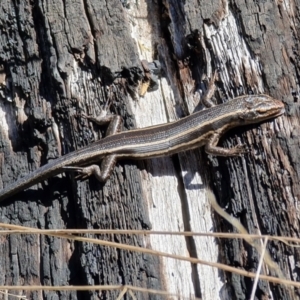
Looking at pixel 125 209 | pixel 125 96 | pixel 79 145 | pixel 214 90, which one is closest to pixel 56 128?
pixel 79 145

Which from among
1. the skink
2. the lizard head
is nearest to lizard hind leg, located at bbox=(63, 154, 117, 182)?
the skink

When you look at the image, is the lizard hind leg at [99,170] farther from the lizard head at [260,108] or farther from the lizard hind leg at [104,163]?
the lizard head at [260,108]

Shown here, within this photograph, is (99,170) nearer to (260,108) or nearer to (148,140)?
(148,140)

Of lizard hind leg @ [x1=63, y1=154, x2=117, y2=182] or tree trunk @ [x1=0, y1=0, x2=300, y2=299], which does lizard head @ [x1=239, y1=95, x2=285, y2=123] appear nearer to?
tree trunk @ [x1=0, y1=0, x2=300, y2=299]

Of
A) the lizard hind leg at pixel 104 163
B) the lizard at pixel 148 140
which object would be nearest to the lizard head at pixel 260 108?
the lizard at pixel 148 140

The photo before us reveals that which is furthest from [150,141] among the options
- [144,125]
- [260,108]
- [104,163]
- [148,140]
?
[260,108]

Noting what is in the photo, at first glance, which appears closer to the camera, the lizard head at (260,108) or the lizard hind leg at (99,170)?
the lizard head at (260,108)

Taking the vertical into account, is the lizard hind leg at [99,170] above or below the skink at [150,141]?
below

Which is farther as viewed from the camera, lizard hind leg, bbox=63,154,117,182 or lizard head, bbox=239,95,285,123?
lizard hind leg, bbox=63,154,117,182

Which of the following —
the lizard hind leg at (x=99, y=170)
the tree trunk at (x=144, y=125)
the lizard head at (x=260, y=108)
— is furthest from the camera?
the lizard hind leg at (x=99, y=170)
